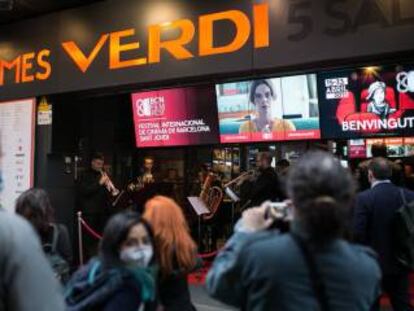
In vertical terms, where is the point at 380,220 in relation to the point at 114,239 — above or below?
below

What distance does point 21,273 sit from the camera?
5.70 ft

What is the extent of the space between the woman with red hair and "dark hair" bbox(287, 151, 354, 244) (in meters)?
1.59

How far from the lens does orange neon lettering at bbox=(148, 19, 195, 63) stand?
6.92 m

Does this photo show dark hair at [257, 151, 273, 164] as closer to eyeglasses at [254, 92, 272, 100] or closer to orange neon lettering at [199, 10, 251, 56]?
eyeglasses at [254, 92, 272, 100]

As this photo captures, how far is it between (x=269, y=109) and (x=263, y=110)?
84 mm

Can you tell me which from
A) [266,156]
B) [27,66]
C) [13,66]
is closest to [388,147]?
[266,156]

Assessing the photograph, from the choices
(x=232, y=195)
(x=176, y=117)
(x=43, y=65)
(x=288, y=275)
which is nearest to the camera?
(x=288, y=275)

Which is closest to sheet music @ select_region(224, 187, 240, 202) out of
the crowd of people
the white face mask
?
the crowd of people

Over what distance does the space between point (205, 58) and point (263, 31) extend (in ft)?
2.82

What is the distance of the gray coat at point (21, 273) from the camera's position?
5.67 ft

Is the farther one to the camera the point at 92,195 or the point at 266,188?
the point at 92,195

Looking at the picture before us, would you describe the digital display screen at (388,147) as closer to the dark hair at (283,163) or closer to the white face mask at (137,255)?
the dark hair at (283,163)

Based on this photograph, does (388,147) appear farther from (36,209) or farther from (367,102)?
(36,209)

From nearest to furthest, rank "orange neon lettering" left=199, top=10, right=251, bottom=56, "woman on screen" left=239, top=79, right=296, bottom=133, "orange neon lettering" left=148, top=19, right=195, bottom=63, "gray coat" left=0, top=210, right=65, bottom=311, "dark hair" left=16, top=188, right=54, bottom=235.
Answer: "gray coat" left=0, top=210, right=65, bottom=311 → "dark hair" left=16, top=188, right=54, bottom=235 → "orange neon lettering" left=199, top=10, right=251, bottom=56 → "woman on screen" left=239, top=79, right=296, bottom=133 → "orange neon lettering" left=148, top=19, right=195, bottom=63
